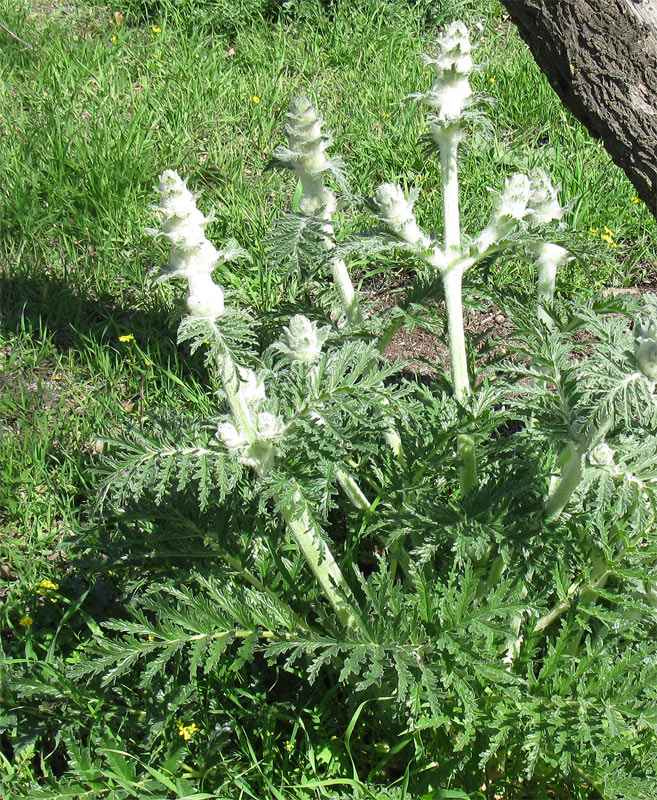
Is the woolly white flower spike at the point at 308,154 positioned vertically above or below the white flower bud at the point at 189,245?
above

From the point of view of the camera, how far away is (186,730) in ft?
7.83

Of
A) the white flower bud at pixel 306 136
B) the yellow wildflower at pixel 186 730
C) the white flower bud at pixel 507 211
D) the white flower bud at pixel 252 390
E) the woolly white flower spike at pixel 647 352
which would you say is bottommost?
the yellow wildflower at pixel 186 730

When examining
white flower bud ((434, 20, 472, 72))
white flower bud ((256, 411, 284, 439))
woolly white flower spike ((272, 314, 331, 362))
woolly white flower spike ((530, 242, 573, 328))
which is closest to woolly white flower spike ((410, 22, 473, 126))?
white flower bud ((434, 20, 472, 72))

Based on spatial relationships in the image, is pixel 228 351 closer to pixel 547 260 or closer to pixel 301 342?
pixel 301 342

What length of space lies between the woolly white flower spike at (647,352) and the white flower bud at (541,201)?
61 cm

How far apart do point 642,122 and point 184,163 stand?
8.98 feet

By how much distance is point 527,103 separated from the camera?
457cm

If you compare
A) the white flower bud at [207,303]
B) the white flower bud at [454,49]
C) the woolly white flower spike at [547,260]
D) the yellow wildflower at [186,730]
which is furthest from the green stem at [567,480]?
the yellow wildflower at [186,730]

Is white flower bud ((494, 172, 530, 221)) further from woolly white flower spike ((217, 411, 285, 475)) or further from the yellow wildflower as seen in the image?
the yellow wildflower

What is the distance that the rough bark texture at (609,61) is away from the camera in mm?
2209

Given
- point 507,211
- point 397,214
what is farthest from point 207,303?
point 507,211

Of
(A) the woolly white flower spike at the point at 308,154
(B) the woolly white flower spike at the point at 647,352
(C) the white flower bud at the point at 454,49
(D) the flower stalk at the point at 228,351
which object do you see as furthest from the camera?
(A) the woolly white flower spike at the point at 308,154

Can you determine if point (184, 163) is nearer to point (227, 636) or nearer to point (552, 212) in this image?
point (552, 212)

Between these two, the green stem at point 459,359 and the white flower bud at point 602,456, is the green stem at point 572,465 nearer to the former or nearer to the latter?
the white flower bud at point 602,456
